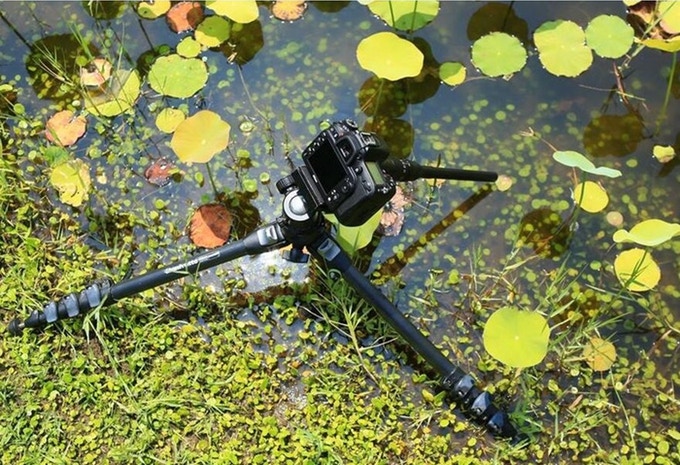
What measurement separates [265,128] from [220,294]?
57 cm

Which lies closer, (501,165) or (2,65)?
(501,165)

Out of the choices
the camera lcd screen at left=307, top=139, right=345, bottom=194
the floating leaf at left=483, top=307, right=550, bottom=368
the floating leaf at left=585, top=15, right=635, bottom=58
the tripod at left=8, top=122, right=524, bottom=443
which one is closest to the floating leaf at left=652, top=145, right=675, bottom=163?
the floating leaf at left=585, top=15, right=635, bottom=58

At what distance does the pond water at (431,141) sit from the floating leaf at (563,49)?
7 centimetres

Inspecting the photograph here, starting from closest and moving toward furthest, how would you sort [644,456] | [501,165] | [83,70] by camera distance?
[644,456]
[501,165]
[83,70]

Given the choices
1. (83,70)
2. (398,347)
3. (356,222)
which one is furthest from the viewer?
(83,70)

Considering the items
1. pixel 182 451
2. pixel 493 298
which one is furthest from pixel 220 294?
pixel 493 298

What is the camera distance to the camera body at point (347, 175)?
148 centimetres

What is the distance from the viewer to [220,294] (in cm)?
205

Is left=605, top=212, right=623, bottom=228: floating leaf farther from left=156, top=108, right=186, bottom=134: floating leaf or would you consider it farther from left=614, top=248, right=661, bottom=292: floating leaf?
left=156, top=108, right=186, bottom=134: floating leaf

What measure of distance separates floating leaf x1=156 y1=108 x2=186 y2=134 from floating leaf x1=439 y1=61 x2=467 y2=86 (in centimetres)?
84

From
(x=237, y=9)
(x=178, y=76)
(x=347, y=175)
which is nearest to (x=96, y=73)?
(x=178, y=76)

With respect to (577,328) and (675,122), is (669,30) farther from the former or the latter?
(577,328)

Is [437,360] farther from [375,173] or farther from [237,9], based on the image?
[237,9]

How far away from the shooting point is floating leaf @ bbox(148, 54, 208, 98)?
89.0 inches
